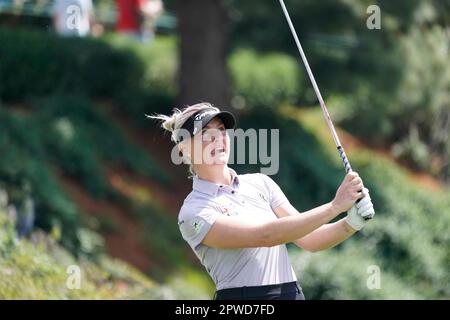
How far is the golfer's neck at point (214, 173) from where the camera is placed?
539 centimetres

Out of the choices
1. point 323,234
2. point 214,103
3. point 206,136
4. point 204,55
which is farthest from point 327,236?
point 204,55

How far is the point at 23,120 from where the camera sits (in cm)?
1318

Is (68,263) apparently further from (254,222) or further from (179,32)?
(179,32)

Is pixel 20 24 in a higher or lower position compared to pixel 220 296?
higher

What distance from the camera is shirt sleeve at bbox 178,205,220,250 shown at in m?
5.26

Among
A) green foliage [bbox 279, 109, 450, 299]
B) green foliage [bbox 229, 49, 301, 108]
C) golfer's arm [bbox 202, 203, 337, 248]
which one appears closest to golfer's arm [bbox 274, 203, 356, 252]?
golfer's arm [bbox 202, 203, 337, 248]

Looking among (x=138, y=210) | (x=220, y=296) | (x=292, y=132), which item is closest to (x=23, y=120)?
A: (x=138, y=210)

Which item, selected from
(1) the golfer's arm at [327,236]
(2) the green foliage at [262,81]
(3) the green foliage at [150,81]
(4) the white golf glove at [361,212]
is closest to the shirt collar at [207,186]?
(1) the golfer's arm at [327,236]

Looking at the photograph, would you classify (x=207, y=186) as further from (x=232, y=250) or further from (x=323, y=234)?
(x=323, y=234)

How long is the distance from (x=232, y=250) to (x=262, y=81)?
491 inches

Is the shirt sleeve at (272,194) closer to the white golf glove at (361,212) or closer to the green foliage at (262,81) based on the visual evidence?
the white golf glove at (361,212)

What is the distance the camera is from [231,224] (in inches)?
205
